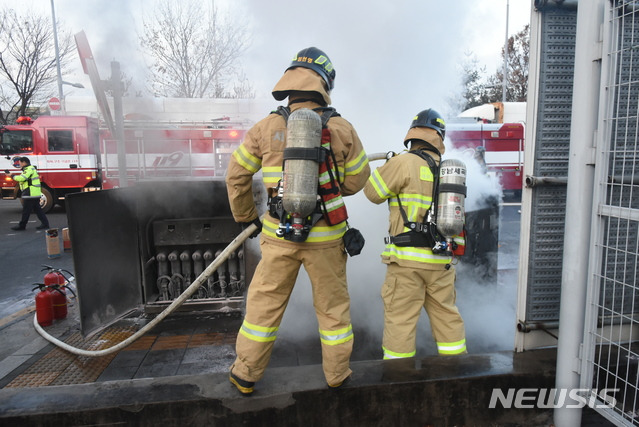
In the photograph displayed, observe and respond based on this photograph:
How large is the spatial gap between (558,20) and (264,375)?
101 inches

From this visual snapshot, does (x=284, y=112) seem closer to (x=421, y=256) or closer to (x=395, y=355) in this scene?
(x=421, y=256)

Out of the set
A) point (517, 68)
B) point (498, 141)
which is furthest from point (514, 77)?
point (498, 141)

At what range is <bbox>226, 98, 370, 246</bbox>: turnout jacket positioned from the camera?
2.27 metres

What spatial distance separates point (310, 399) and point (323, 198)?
1.07 meters

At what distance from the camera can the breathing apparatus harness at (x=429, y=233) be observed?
2.80m

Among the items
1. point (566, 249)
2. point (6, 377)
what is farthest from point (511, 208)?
point (6, 377)

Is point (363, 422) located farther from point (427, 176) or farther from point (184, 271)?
point (184, 271)

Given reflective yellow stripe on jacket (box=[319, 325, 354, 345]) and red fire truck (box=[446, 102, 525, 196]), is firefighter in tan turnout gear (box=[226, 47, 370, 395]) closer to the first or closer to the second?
reflective yellow stripe on jacket (box=[319, 325, 354, 345])

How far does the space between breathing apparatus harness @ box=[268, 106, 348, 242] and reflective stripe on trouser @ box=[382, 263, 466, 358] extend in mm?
821

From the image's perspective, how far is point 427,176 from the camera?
2.87m

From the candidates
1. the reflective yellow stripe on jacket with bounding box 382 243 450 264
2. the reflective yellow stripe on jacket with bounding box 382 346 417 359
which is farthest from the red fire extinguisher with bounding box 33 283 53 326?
the reflective yellow stripe on jacket with bounding box 382 243 450 264

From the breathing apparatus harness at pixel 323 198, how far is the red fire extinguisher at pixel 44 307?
2958mm

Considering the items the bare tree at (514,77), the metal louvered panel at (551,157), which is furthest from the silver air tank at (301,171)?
the bare tree at (514,77)

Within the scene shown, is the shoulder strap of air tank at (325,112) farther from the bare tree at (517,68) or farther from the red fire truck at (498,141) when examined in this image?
the bare tree at (517,68)
